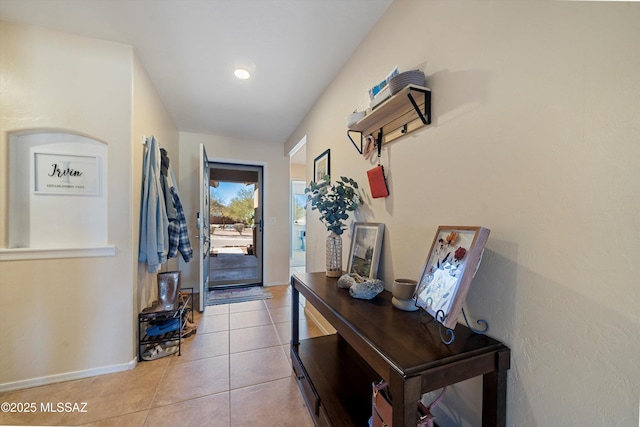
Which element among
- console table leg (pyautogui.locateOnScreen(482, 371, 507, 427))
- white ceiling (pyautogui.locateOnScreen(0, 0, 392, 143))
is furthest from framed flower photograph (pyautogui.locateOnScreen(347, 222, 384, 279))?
white ceiling (pyautogui.locateOnScreen(0, 0, 392, 143))

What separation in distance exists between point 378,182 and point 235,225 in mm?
3971

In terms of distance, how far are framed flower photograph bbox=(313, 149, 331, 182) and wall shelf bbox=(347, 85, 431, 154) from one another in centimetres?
66

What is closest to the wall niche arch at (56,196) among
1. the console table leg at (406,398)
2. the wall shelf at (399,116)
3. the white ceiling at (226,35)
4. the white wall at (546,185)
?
the white ceiling at (226,35)

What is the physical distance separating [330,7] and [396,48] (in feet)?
1.58

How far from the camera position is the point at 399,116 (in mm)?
1316

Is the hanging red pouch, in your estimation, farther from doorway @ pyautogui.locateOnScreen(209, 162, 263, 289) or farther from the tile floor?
doorway @ pyautogui.locateOnScreen(209, 162, 263, 289)

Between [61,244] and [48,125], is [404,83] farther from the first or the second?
[61,244]

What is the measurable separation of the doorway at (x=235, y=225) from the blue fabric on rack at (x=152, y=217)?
1.88 metres

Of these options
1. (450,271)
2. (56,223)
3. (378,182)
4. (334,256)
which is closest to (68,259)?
(56,223)

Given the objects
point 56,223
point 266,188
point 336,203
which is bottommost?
point 56,223

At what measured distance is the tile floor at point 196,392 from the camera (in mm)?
1389

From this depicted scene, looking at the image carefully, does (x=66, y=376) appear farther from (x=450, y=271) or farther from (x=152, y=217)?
(x=450, y=271)

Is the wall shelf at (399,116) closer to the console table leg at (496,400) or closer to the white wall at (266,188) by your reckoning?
the console table leg at (496,400)

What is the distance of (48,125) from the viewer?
167 cm
